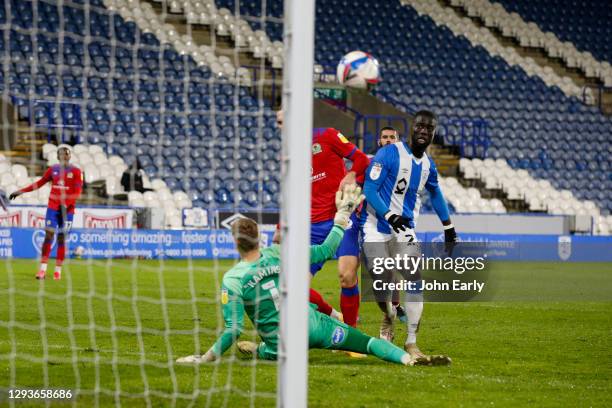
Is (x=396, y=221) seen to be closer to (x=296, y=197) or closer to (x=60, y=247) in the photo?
(x=296, y=197)

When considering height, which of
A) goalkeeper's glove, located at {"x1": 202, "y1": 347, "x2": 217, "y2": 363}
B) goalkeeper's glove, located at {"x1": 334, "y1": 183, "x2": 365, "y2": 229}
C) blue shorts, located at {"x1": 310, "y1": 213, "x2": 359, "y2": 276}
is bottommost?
goalkeeper's glove, located at {"x1": 202, "y1": 347, "x2": 217, "y2": 363}

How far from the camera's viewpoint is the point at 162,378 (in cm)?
603

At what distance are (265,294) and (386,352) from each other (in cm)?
101

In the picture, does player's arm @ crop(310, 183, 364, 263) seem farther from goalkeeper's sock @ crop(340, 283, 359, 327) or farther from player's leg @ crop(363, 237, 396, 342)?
goalkeeper's sock @ crop(340, 283, 359, 327)

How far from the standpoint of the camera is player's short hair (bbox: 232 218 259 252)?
6.05 metres

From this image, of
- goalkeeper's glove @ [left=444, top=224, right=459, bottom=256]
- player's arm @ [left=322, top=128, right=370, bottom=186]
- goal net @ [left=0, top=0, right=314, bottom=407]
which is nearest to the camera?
goal net @ [left=0, top=0, right=314, bottom=407]

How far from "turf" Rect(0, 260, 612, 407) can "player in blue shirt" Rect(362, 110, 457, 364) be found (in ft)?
2.91

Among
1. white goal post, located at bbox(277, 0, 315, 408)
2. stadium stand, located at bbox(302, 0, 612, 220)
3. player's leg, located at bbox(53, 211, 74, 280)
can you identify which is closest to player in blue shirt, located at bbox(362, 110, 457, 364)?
white goal post, located at bbox(277, 0, 315, 408)

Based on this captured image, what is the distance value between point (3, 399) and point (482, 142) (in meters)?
A: 21.9

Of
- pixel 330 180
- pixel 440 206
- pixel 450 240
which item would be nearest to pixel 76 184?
pixel 330 180

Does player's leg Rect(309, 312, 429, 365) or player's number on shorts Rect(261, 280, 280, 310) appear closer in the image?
player's number on shorts Rect(261, 280, 280, 310)

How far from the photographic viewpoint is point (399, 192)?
25.2 feet

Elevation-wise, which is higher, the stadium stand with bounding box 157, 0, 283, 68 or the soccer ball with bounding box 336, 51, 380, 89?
the stadium stand with bounding box 157, 0, 283, 68

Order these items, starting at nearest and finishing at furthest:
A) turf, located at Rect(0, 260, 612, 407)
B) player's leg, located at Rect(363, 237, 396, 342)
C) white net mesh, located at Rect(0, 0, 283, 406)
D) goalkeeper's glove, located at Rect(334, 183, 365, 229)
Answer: turf, located at Rect(0, 260, 612, 407)
goalkeeper's glove, located at Rect(334, 183, 365, 229)
white net mesh, located at Rect(0, 0, 283, 406)
player's leg, located at Rect(363, 237, 396, 342)
